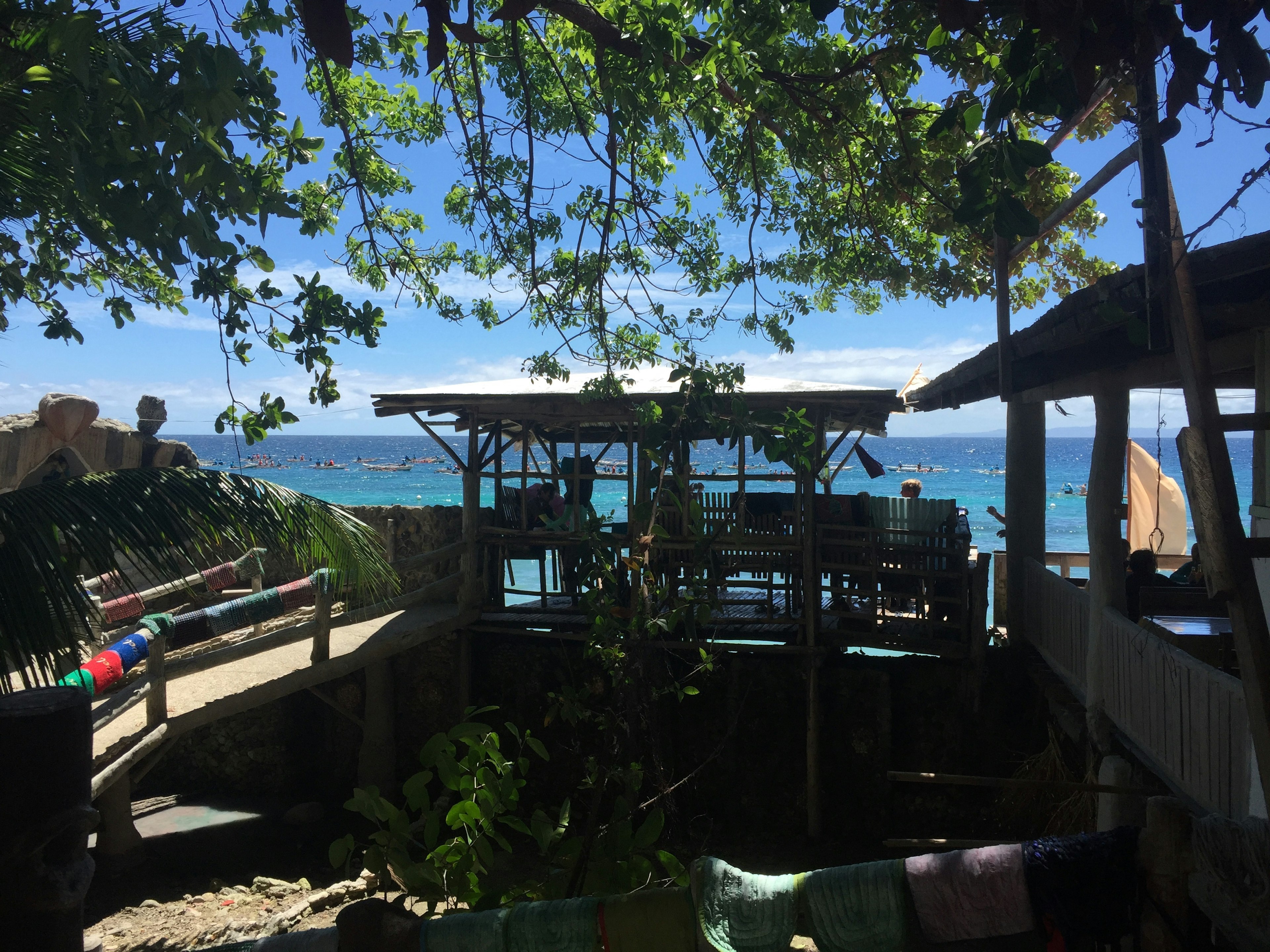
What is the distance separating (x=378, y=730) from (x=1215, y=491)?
994cm

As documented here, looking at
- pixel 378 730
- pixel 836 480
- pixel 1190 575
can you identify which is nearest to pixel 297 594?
pixel 378 730

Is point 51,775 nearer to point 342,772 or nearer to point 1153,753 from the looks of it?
point 1153,753

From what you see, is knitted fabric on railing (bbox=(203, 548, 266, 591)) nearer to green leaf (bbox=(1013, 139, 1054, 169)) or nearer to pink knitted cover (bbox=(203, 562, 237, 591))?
pink knitted cover (bbox=(203, 562, 237, 591))

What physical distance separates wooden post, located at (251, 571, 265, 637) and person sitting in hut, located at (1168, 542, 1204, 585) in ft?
27.9

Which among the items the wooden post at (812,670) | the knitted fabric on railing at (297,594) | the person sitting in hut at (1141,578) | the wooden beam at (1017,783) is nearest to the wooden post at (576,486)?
the wooden post at (812,670)

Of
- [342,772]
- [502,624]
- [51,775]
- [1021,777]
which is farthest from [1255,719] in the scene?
[342,772]

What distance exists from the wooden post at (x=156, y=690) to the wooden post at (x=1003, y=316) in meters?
6.46

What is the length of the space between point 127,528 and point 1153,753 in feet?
17.5

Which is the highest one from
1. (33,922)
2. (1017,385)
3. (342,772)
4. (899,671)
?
(1017,385)

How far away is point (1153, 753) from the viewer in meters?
4.93

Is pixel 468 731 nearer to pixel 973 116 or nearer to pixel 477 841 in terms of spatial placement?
pixel 477 841

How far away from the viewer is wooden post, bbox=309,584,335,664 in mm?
8438

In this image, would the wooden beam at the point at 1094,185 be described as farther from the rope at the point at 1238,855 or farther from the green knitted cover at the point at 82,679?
the green knitted cover at the point at 82,679

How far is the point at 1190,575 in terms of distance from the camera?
349 inches
